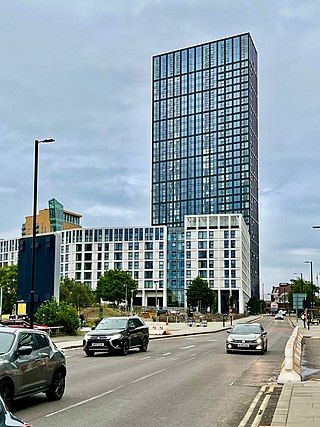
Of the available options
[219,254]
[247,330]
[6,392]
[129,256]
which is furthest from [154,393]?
[129,256]

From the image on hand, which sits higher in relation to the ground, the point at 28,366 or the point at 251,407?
the point at 28,366

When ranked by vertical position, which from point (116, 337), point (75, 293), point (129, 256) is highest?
point (129, 256)

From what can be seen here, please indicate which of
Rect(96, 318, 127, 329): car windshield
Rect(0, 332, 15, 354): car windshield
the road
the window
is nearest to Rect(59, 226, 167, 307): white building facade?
Rect(96, 318, 127, 329): car windshield

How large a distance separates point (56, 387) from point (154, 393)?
2664 mm

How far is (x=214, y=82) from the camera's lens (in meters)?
198

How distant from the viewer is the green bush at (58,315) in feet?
132

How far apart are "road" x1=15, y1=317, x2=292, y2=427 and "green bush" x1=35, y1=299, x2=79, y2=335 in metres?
15.0

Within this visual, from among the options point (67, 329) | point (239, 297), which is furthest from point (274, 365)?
point (239, 297)

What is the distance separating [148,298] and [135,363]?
140277 mm

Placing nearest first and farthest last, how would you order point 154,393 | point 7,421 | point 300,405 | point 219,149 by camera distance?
point 7,421, point 300,405, point 154,393, point 219,149

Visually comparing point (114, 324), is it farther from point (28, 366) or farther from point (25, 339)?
point (28, 366)

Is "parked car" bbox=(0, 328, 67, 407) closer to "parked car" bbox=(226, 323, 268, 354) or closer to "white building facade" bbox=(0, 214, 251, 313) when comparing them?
"parked car" bbox=(226, 323, 268, 354)

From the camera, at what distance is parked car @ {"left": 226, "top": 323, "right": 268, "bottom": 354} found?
28406 mm

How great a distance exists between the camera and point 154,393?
48.2ft
